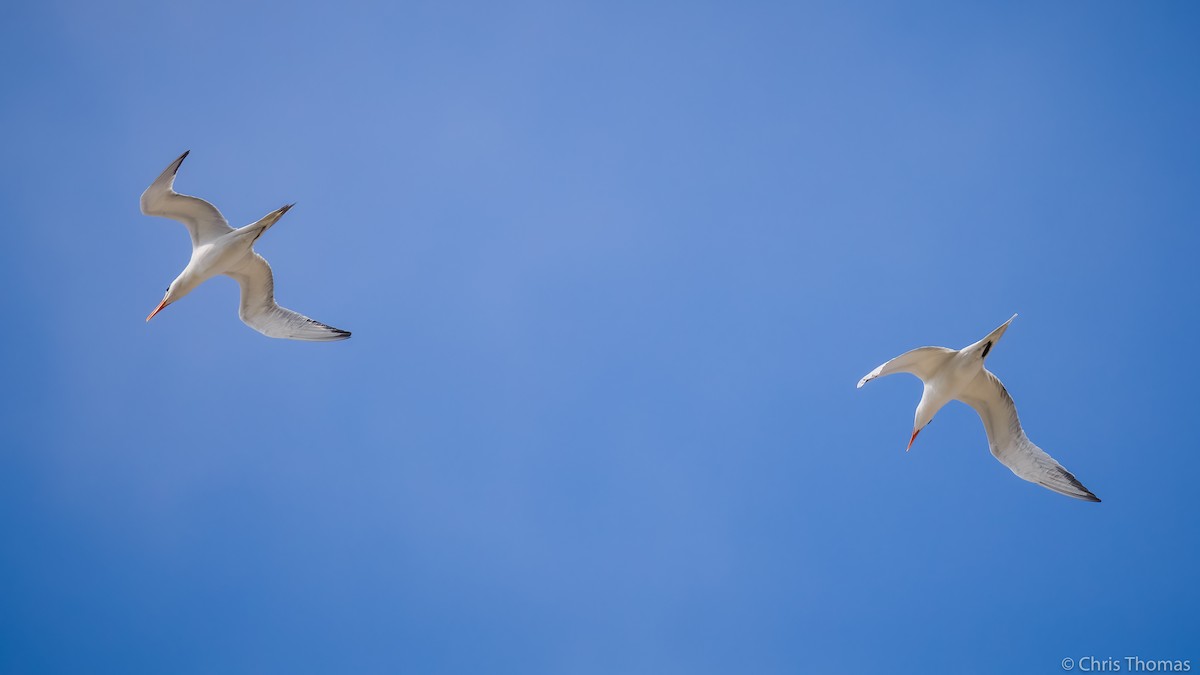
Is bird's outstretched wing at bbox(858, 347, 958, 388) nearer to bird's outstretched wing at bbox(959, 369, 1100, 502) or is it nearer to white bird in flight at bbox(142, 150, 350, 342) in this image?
bird's outstretched wing at bbox(959, 369, 1100, 502)

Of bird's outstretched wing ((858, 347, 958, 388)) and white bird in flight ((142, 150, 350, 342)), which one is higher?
bird's outstretched wing ((858, 347, 958, 388))

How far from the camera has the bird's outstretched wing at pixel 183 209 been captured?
1393 cm

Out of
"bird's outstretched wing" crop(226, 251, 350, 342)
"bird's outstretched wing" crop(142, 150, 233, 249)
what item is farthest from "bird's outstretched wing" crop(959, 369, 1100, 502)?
"bird's outstretched wing" crop(142, 150, 233, 249)

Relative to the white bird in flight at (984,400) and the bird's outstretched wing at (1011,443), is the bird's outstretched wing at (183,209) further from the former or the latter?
the bird's outstretched wing at (1011,443)

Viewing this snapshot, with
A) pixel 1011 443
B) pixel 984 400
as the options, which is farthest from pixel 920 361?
pixel 1011 443

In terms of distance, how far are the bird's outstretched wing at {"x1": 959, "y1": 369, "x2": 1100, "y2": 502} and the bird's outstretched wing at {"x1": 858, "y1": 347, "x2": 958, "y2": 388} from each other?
0.79 metres

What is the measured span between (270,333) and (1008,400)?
11138 mm

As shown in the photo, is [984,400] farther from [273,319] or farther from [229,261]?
[229,261]

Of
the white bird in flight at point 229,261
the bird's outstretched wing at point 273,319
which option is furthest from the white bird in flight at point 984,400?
the white bird in flight at point 229,261

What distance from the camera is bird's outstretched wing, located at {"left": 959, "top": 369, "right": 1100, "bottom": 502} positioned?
14.7 metres

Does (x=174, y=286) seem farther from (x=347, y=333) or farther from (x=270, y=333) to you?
(x=347, y=333)

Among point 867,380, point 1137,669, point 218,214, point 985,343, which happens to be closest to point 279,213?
point 218,214

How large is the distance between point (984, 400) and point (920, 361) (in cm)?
171

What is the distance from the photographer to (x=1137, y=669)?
16266 millimetres
